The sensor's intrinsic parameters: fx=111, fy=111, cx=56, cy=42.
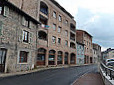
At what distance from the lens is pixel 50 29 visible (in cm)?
2512

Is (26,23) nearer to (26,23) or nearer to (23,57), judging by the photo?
(26,23)

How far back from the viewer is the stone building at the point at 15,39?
12984 mm

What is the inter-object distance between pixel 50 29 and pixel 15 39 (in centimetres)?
1157

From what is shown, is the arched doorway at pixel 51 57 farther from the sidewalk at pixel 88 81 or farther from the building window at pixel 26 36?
the sidewalk at pixel 88 81

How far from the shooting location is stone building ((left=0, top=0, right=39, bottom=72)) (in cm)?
1298

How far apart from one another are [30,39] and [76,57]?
23080 mm

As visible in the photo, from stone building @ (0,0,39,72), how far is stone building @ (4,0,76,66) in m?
2.98

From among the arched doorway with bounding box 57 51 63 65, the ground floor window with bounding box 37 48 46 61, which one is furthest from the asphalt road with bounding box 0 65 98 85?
the arched doorway with bounding box 57 51 63 65

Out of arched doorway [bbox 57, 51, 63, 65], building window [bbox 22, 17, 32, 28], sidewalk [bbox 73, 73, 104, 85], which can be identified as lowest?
sidewalk [bbox 73, 73, 104, 85]

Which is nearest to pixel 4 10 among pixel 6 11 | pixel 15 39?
pixel 6 11

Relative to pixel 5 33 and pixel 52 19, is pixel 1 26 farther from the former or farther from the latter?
pixel 52 19

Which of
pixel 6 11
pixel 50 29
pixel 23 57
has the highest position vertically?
pixel 50 29

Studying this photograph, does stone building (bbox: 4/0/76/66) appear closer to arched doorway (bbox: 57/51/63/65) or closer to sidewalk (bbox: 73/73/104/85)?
arched doorway (bbox: 57/51/63/65)

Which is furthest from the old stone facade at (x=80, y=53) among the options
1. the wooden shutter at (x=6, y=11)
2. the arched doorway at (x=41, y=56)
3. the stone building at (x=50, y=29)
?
the wooden shutter at (x=6, y=11)
